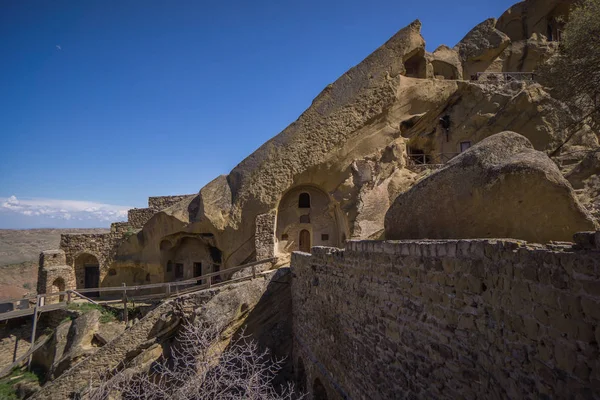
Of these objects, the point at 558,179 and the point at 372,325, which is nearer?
the point at 558,179

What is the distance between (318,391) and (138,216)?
50.5 feet

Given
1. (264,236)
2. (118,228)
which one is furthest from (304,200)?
(118,228)

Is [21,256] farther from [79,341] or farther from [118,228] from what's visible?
[79,341]

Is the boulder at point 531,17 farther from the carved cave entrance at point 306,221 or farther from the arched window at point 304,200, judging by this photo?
the arched window at point 304,200

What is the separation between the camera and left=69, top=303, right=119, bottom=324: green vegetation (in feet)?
47.6

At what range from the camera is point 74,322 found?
13719 millimetres

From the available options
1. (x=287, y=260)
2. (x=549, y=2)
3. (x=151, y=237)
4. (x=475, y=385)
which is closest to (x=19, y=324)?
(x=151, y=237)

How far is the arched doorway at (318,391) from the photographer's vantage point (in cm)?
802

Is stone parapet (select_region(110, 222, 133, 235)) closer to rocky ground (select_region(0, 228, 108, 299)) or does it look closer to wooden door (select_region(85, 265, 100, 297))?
wooden door (select_region(85, 265, 100, 297))

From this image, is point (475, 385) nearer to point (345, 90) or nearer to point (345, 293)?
point (345, 293)

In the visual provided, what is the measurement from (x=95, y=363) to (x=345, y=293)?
8.49m

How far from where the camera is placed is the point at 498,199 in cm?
418

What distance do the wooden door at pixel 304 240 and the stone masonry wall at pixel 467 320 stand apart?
389 inches

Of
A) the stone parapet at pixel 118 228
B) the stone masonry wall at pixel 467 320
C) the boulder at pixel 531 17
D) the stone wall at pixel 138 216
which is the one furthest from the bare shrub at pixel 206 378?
the boulder at pixel 531 17
